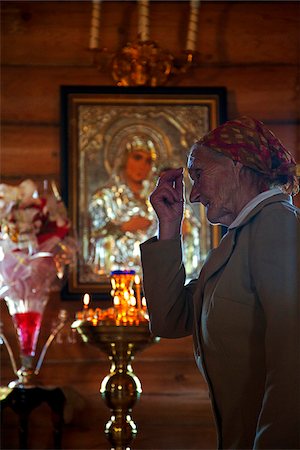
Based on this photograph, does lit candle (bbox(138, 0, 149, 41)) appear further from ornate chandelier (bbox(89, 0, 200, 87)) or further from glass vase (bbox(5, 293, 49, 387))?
glass vase (bbox(5, 293, 49, 387))

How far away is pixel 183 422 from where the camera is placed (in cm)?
341

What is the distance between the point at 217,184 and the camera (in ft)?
5.32

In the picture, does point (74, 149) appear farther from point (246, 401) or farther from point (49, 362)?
point (246, 401)

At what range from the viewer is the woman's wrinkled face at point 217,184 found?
1.61 meters

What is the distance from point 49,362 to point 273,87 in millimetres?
1523

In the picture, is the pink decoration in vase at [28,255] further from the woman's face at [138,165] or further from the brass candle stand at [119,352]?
the woman's face at [138,165]

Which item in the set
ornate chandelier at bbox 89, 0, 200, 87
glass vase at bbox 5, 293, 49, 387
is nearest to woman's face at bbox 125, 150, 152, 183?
ornate chandelier at bbox 89, 0, 200, 87

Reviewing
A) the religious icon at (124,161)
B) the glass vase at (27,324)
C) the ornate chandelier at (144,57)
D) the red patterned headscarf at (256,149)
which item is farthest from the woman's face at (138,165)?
the red patterned headscarf at (256,149)

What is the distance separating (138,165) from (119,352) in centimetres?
103

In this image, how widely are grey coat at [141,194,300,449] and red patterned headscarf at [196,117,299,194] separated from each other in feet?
0.27

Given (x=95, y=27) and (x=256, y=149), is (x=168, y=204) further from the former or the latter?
(x=95, y=27)

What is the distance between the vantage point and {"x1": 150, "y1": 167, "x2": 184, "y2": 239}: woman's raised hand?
1.71m

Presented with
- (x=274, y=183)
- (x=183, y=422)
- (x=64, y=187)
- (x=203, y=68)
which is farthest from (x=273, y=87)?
(x=274, y=183)

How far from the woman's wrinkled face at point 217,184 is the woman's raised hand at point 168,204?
0.07 metres
